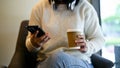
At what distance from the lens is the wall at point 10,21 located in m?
2.17

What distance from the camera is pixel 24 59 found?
171 centimetres

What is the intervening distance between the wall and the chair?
0.29 metres

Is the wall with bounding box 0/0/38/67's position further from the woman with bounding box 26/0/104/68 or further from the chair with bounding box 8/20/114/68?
the woman with bounding box 26/0/104/68

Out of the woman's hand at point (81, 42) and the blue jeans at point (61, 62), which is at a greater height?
the woman's hand at point (81, 42)

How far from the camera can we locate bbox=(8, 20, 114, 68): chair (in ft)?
5.17

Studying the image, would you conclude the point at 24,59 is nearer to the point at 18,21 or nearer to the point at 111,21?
the point at 18,21

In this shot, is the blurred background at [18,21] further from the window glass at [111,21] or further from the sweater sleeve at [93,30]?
the sweater sleeve at [93,30]

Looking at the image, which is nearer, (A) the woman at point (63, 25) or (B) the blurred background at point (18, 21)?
(A) the woman at point (63, 25)

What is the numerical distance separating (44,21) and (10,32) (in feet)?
2.11

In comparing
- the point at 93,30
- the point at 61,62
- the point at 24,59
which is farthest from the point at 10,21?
the point at 61,62

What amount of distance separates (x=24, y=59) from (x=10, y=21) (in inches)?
23.8

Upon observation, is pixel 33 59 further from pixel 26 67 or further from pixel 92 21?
pixel 92 21

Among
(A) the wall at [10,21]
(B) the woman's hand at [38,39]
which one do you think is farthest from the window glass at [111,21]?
(B) the woman's hand at [38,39]

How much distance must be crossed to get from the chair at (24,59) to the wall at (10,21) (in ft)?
0.94
